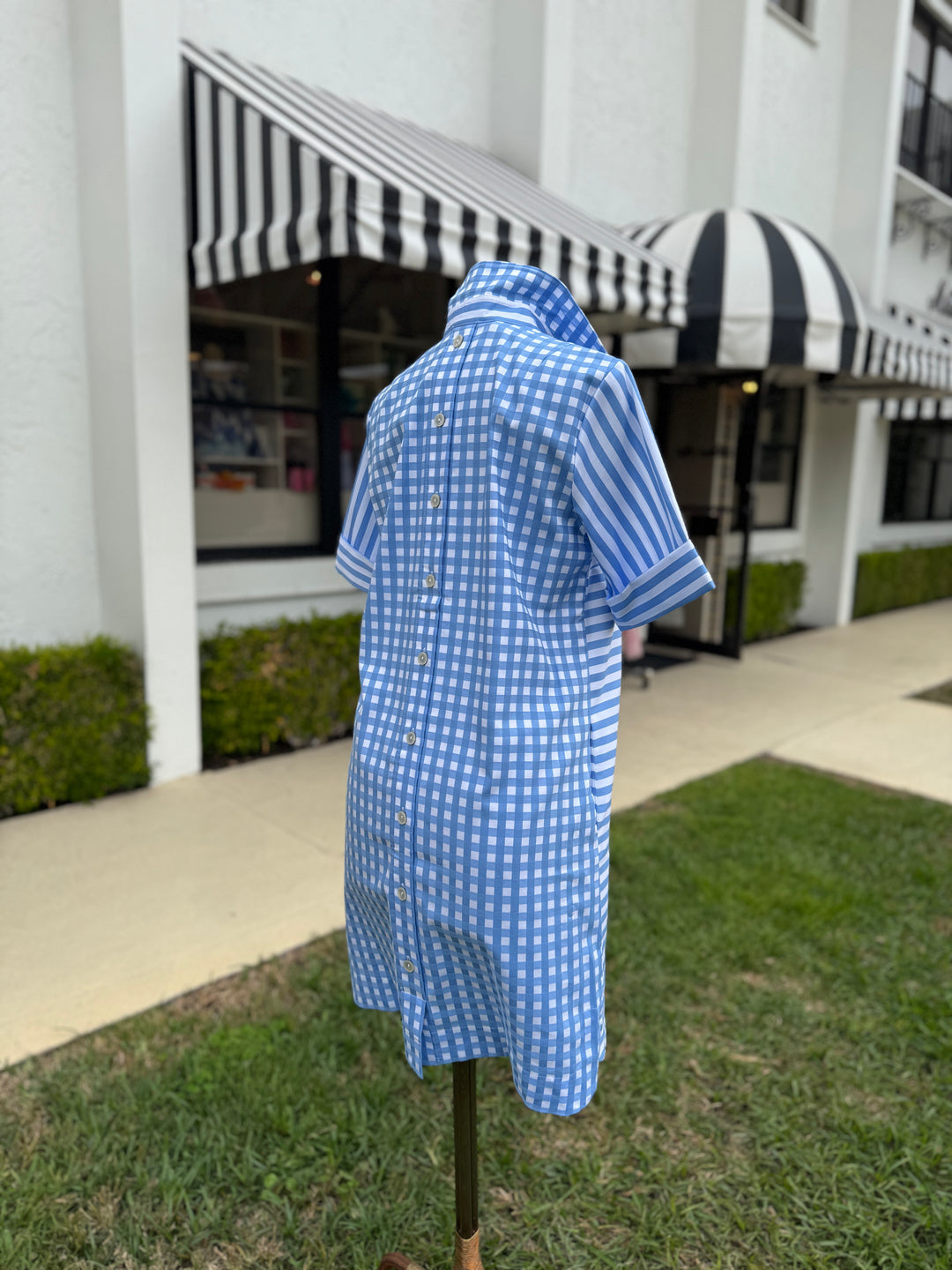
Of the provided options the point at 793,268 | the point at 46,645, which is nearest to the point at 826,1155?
the point at 46,645

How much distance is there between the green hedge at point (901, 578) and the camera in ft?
32.0

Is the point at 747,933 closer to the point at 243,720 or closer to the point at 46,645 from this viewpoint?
the point at 243,720

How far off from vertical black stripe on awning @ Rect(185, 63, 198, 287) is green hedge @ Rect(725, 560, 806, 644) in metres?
4.95

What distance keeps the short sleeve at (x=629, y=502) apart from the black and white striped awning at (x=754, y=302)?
4795mm

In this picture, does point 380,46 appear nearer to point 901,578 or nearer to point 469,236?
point 469,236

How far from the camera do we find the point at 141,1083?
2.29m

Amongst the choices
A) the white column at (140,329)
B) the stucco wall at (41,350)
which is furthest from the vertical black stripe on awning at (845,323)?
the stucco wall at (41,350)

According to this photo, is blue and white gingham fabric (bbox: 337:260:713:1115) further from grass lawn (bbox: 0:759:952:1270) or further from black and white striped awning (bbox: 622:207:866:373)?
black and white striped awning (bbox: 622:207:866:373)

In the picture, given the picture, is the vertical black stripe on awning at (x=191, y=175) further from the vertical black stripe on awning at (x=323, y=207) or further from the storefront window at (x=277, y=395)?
the vertical black stripe on awning at (x=323, y=207)

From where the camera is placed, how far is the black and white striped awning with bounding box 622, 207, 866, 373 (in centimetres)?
567

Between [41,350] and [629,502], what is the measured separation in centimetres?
363

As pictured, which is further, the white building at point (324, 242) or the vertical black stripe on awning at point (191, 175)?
the vertical black stripe on awning at point (191, 175)

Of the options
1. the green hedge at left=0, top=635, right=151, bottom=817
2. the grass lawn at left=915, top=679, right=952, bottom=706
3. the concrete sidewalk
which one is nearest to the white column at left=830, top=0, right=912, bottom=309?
the grass lawn at left=915, top=679, right=952, bottom=706

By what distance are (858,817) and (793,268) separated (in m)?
3.62
